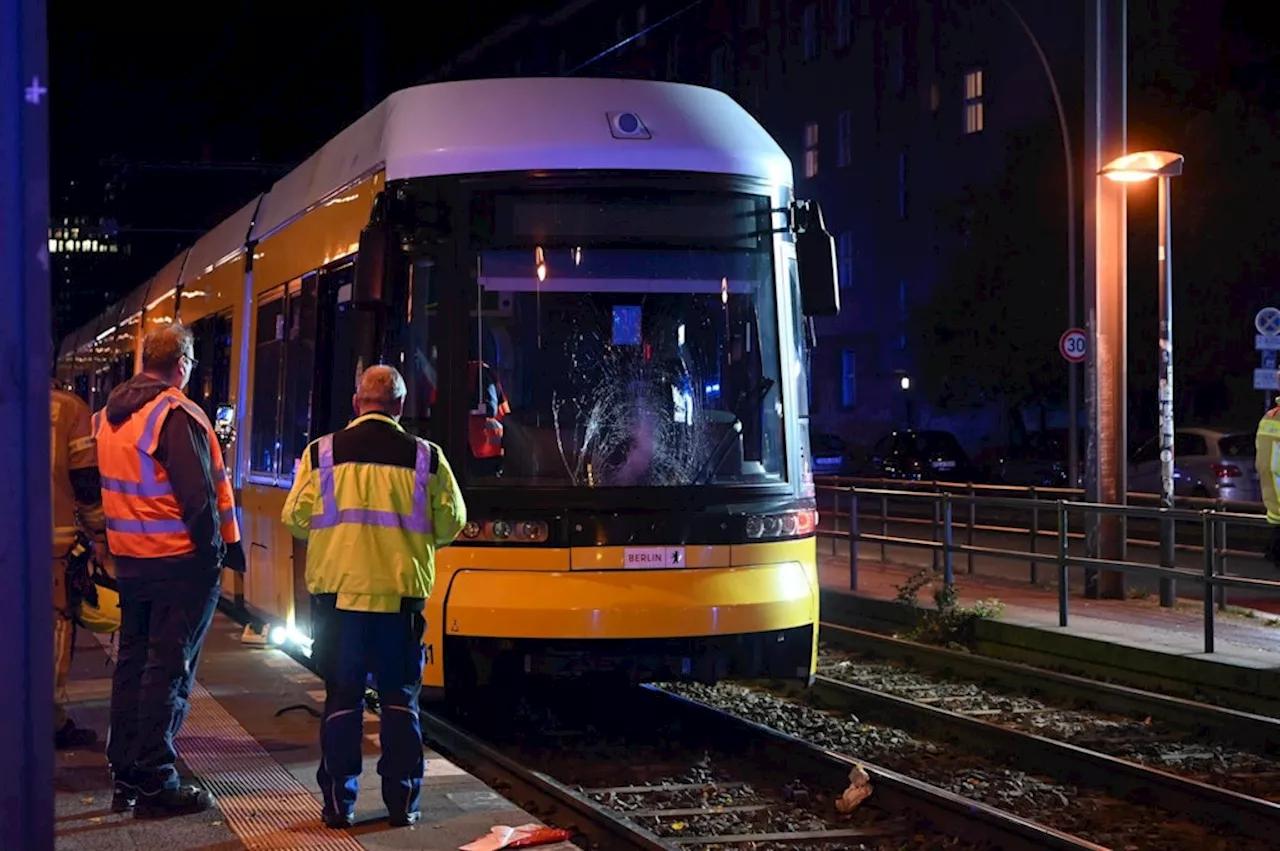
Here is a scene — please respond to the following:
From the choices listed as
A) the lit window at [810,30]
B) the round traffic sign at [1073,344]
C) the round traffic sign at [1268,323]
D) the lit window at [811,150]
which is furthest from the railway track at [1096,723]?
the lit window at [810,30]

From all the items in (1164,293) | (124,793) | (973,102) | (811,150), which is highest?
(973,102)

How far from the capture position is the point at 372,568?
6.55m

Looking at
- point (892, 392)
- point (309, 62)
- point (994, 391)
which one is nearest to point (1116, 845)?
point (309, 62)

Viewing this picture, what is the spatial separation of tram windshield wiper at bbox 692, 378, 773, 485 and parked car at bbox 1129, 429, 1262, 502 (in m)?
18.8

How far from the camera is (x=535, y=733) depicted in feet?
33.2

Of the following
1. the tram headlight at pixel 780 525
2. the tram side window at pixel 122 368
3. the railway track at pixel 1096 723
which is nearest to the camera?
the railway track at pixel 1096 723

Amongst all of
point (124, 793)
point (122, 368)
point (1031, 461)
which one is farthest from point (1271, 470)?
point (1031, 461)

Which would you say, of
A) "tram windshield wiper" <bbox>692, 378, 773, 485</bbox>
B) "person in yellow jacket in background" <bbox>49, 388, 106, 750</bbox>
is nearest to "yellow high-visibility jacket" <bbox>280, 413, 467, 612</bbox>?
"person in yellow jacket in background" <bbox>49, 388, 106, 750</bbox>

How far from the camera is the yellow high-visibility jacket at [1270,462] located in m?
11.9

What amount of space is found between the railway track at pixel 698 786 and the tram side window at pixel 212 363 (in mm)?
4721

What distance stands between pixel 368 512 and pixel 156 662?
1.00 meters

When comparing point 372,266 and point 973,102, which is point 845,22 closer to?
point 973,102

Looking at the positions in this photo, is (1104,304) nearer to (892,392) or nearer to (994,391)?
(994,391)

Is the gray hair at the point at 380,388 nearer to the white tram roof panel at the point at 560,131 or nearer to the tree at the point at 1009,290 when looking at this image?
the white tram roof panel at the point at 560,131
